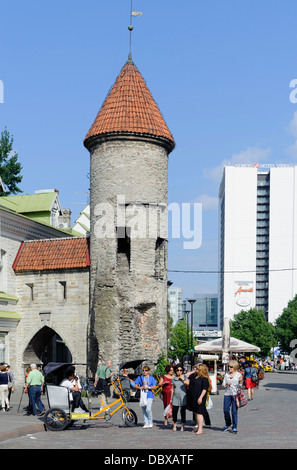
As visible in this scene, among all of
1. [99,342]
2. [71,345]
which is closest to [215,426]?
[99,342]

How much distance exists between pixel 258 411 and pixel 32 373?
24.5 feet

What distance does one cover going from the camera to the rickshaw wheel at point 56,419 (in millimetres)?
15570

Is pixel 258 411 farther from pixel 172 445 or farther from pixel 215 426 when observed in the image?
pixel 172 445

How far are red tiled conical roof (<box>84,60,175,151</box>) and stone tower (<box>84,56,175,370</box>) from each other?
5 centimetres

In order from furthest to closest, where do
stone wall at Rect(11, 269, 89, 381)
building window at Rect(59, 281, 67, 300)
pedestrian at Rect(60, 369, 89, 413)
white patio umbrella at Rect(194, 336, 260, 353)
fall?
white patio umbrella at Rect(194, 336, 260, 353)
building window at Rect(59, 281, 67, 300)
stone wall at Rect(11, 269, 89, 381)
pedestrian at Rect(60, 369, 89, 413)

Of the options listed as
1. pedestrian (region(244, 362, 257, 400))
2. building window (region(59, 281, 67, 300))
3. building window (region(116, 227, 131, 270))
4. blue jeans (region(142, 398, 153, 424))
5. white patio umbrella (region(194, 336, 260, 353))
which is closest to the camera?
blue jeans (region(142, 398, 153, 424))

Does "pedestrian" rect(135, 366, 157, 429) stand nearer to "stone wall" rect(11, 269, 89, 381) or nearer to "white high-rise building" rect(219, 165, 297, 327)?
"stone wall" rect(11, 269, 89, 381)

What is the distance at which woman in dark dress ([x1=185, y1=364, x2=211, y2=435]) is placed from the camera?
14898 millimetres

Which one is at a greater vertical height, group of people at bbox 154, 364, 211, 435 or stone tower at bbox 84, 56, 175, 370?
stone tower at bbox 84, 56, 175, 370

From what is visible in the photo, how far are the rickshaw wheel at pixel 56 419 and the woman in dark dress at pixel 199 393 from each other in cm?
301

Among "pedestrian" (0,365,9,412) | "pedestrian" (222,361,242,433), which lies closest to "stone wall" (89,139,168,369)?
"pedestrian" (0,365,9,412)

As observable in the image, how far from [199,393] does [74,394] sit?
3.39m

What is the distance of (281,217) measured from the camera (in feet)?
498

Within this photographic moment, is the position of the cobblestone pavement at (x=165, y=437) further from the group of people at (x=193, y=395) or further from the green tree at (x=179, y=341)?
the green tree at (x=179, y=341)
